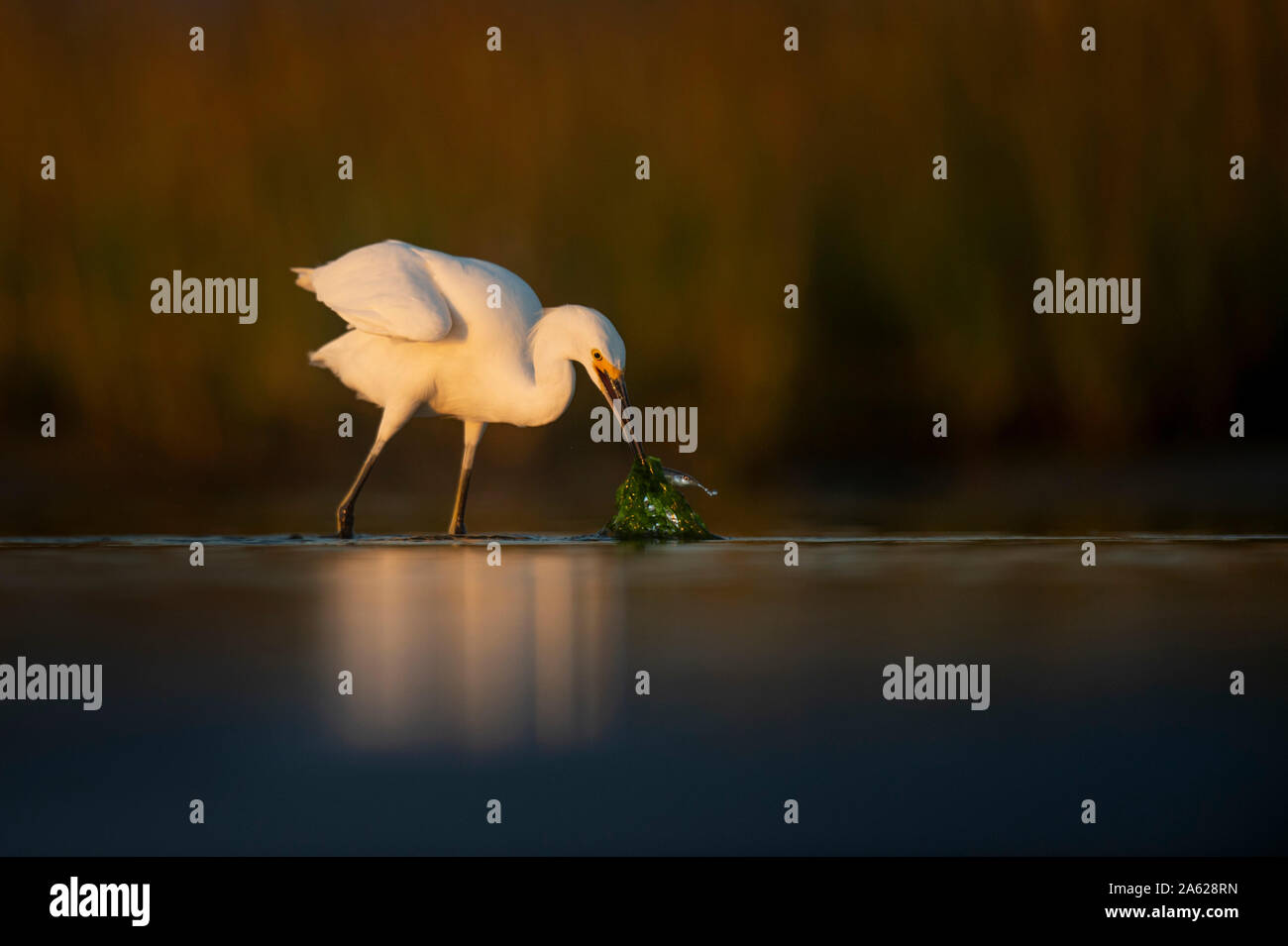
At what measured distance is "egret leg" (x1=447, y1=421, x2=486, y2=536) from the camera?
22.5 feet

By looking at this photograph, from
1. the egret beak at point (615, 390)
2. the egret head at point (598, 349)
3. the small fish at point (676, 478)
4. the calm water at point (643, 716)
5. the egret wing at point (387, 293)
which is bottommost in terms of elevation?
the calm water at point (643, 716)

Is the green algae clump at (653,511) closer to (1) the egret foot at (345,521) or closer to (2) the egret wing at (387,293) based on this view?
(2) the egret wing at (387,293)

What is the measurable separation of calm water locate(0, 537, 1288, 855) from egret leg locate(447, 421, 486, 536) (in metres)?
1.60

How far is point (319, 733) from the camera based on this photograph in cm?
286

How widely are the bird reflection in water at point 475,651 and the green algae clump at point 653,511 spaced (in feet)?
3.11

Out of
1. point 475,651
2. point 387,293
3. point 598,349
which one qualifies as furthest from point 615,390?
point 475,651

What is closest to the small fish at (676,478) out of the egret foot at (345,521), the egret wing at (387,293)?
the egret wing at (387,293)

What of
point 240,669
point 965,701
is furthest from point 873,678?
point 240,669

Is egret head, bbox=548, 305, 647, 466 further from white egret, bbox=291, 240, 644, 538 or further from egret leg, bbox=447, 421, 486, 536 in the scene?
egret leg, bbox=447, 421, 486, 536

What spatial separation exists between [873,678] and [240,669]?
1525 millimetres

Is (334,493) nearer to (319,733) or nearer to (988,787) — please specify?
(319,733)

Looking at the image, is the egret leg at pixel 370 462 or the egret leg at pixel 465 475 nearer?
the egret leg at pixel 370 462

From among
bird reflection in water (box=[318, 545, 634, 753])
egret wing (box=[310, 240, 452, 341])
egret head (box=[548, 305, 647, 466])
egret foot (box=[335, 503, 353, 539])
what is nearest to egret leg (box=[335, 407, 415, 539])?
egret foot (box=[335, 503, 353, 539])

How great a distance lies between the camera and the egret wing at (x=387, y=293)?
249 inches
